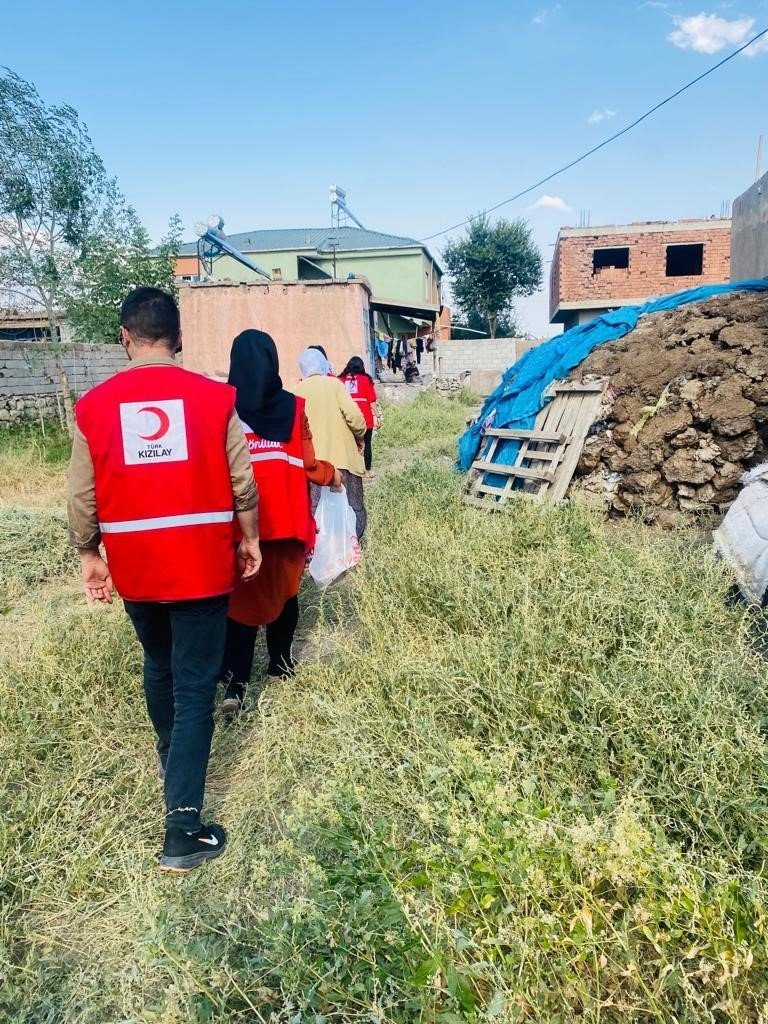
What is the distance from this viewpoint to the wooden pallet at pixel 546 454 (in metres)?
6.06

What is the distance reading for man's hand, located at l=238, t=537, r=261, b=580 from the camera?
8.07ft

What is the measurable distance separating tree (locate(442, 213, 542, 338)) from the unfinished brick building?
35.8ft

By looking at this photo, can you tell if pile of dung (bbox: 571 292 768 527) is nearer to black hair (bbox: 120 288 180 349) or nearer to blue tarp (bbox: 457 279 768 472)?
blue tarp (bbox: 457 279 768 472)

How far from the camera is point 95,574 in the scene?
236 cm

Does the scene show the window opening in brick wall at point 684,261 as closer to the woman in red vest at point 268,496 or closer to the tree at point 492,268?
the tree at point 492,268

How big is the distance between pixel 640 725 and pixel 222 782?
5.19 ft

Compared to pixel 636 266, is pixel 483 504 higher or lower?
lower

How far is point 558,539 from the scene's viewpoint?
3.92m

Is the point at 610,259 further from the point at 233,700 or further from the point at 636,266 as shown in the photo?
the point at 233,700

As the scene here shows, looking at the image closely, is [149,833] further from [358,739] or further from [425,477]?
[425,477]

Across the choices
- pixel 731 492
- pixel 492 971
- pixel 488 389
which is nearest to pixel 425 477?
pixel 731 492

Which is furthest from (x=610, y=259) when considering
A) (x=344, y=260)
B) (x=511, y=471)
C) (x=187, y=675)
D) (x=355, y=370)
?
(x=187, y=675)

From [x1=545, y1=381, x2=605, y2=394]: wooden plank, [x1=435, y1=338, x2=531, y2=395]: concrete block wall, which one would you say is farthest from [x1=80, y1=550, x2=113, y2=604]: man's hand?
[x1=435, y1=338, x2=531, y2=395]: concrete block wall

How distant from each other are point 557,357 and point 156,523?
19.0ft
